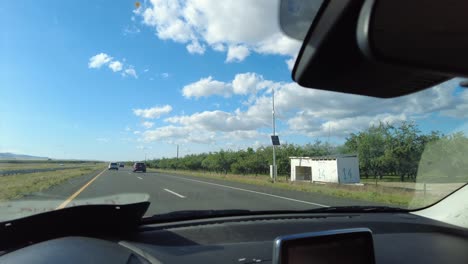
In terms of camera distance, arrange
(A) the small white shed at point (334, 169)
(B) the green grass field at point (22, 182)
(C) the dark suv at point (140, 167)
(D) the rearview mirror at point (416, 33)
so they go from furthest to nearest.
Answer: (C) the dark suv at point (140, 167), (B) the green grass field at point (22, 182), (A) the small white shed at point (334, 169), (D) the rearview mirror at point (416, 33)

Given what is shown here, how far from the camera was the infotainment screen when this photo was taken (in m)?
1.53

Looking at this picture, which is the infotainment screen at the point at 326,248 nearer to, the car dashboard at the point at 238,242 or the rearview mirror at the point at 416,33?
the rearview mirror at the point at 416,33

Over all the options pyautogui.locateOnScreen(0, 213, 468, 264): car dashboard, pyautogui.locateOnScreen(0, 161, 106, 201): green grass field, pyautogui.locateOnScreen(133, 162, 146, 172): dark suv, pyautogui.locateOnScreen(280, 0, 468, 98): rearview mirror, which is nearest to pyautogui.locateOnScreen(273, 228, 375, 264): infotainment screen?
pyautogui.locateOnScreen(280, 0, 468, 98): rearview mirror

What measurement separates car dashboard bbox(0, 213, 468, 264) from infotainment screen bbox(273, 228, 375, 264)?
110 centimetres

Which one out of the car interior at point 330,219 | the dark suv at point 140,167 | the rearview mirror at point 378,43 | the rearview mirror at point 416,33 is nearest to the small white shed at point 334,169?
the car interior at point 330,219

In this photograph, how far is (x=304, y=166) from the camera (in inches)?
308

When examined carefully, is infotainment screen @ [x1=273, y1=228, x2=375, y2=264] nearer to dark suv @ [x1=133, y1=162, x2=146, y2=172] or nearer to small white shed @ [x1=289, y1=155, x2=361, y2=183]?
small white shed @ [x1=289, y1=155, x2=361, y2=183]

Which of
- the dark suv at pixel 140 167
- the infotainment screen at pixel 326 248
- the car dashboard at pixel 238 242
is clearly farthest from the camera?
the dark suv at pixel 140 167

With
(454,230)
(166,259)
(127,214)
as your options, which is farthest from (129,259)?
(454,230)

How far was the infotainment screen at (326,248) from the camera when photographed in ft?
5.03

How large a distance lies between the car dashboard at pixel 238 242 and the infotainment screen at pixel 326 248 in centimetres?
110

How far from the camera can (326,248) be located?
1.75 metres

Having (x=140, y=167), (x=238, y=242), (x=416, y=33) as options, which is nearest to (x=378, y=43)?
(x=416, y=33)

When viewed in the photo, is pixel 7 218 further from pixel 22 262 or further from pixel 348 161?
pixel 348 161
